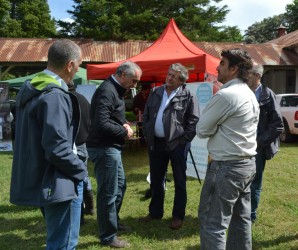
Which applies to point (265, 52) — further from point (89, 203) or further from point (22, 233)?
point (22, 233)

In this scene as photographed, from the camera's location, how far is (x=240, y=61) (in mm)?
2676

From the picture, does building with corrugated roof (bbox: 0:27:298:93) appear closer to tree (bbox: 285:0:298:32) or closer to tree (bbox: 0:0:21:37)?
tree (bbox: 0:0:21:37)

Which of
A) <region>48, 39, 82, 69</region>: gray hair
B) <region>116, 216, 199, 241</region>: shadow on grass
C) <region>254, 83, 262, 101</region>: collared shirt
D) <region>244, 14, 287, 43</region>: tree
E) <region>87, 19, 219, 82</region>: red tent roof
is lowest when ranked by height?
<region>116, 216, 199, 241</region>: shadow on grass

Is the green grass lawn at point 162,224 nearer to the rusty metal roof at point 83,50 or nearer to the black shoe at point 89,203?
the black shoe at point 89,203

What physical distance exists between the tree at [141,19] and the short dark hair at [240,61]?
27000 mm

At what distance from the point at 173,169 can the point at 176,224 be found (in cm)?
64

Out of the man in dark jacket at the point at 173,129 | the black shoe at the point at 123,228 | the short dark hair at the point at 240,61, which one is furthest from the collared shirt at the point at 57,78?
the black shoe at the point at 123,228

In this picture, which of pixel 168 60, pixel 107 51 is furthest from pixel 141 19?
pixel 168 60

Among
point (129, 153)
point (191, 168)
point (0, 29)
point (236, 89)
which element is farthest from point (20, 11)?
point (236, 89)

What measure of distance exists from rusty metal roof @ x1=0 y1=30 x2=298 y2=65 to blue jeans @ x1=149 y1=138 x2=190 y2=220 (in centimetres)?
1452

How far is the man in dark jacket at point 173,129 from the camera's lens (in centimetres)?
423

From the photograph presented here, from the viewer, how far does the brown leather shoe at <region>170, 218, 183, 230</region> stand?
14.4 feet

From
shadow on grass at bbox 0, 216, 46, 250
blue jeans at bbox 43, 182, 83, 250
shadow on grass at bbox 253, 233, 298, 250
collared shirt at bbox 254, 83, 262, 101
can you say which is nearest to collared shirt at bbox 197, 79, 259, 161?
blue jeans at bbox 43, 182, 83, 250

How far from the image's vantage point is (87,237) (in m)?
4.16
